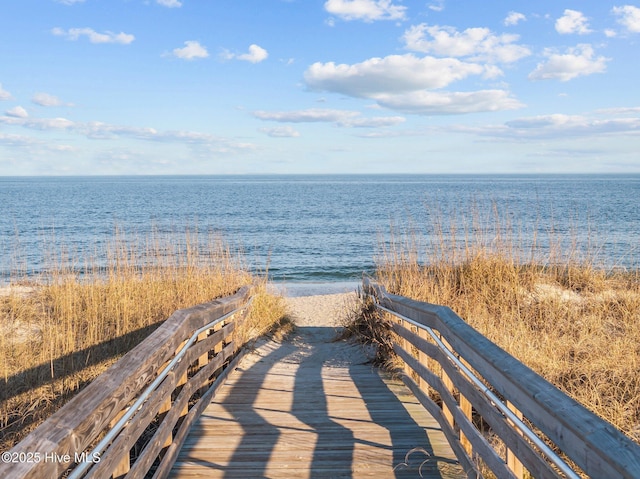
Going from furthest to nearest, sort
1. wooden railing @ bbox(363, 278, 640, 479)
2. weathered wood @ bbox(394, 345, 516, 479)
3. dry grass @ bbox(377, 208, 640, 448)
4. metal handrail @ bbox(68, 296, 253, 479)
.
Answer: dry grass @ bbox(377, 208, 640, 448), weathered wood @ bbox(394, 345, 516, 479), metal handrail @ bbox(68, 296, 253, 479), wooden railing @ bbox(363, 278, 640, 479)

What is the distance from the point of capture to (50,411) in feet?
16.9

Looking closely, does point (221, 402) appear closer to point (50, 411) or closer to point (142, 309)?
point (50, 411)

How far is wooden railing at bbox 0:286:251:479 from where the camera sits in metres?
1.82

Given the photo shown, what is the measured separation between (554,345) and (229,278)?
4685 mm

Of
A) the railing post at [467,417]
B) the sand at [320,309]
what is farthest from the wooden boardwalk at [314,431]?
the sand at [320,309]

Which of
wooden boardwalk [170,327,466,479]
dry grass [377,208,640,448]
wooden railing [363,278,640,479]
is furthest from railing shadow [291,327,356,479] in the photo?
dry grass [377,208,640,448]

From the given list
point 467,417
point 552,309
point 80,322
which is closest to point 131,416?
point 467,417

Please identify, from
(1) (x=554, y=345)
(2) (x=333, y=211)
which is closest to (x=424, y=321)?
(1) (x=554, y=345)

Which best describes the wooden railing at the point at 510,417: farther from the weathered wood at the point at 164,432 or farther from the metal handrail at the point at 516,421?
the weathered wood at the point at 164,432

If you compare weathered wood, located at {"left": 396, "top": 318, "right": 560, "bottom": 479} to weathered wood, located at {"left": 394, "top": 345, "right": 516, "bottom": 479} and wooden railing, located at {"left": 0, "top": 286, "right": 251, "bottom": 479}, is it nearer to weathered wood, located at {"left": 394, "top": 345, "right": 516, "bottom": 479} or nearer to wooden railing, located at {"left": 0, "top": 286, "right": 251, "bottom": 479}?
weathered wood, located at {"left": 394, "top": 345, "right": 516, "bottom": 479}

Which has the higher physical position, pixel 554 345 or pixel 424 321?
pixel 424 321

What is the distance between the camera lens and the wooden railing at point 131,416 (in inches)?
71.8

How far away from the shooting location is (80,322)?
7.12 metres

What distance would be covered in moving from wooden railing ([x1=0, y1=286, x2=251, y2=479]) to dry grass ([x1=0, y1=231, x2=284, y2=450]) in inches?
59.6
